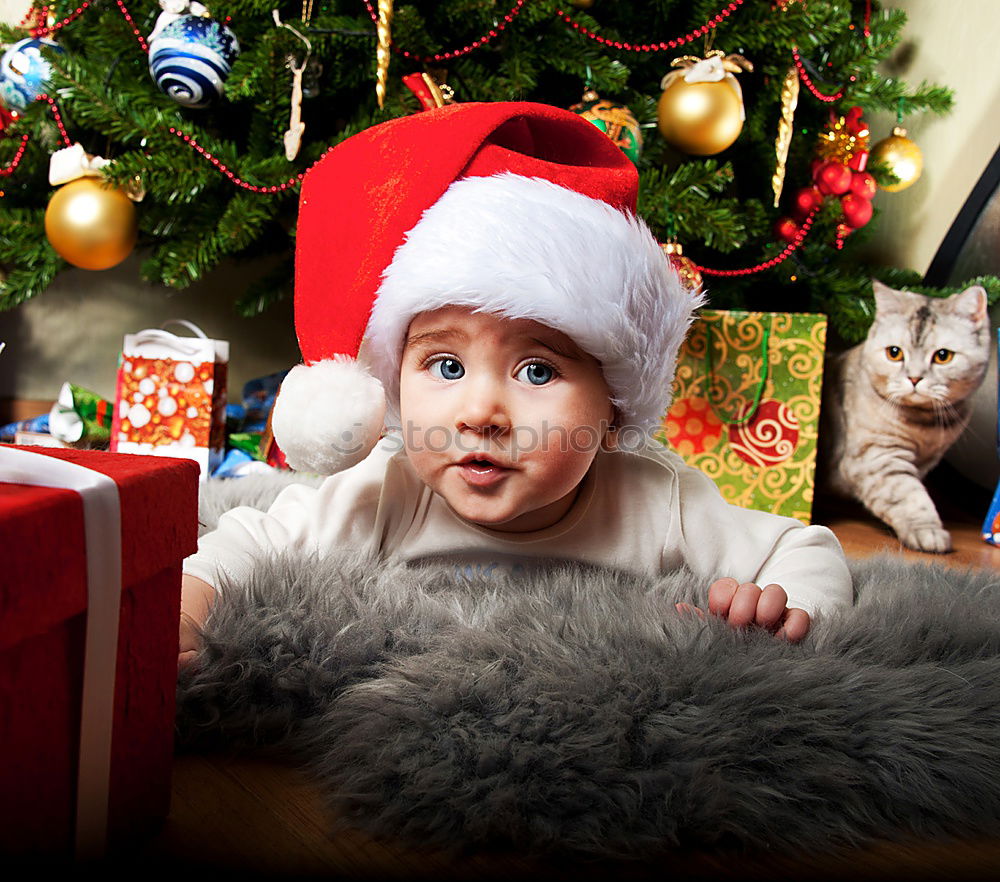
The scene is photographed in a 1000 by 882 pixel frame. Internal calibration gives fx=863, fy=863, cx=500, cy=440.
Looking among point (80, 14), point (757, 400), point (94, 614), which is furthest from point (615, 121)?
point (94, 614)

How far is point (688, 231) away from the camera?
1.40m

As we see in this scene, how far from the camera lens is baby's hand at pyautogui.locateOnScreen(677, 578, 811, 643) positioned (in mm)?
686

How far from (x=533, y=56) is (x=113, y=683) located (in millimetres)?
1284

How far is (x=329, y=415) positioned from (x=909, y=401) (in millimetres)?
1160

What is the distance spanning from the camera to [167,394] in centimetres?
154

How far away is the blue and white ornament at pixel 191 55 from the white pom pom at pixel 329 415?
2.66 ft

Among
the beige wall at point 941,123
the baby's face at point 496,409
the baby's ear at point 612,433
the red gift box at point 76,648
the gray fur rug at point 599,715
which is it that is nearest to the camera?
the red gift box at point 76,648

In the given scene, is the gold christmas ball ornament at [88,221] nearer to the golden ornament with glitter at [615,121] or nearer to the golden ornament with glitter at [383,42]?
the golden ornament with glitter at [383,42]

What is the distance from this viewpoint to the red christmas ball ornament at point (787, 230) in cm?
162

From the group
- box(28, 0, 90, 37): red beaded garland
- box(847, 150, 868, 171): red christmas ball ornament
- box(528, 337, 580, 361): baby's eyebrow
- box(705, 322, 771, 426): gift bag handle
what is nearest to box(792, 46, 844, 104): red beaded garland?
box(847, 150, 868, 171): red christmas ball ornament

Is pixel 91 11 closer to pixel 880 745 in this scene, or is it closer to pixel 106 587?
pixel 106 587

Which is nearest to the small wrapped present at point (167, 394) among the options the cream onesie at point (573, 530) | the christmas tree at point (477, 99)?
the christmas tree at point (477, 99)

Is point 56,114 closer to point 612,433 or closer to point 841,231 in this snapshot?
point 612,433

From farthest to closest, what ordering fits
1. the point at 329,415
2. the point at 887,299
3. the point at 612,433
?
1. the point at 887,299
2. the point at 612,433
3. the point at 329,415
